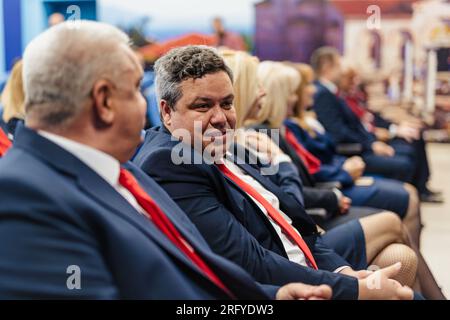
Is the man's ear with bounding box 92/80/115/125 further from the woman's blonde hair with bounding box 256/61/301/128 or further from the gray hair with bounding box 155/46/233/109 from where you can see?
the woman's blonde hair with bounding box 256/61/301/128

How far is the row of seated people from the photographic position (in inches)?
45.5

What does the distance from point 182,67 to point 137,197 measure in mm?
580

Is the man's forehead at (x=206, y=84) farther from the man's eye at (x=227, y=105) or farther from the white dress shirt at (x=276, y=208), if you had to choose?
the white dress shirt at (x=276, y=208)

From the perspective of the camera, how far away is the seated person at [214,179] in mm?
1761

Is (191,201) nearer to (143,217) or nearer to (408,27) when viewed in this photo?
(143,217)

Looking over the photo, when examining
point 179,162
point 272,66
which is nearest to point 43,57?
point 179,162

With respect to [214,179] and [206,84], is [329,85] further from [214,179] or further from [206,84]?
[214,179]

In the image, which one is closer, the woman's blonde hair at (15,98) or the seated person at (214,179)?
the seated person at (214,179)

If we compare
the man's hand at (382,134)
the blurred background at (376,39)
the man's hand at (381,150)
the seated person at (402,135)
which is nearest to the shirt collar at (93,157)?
the man's hand at (381,150)

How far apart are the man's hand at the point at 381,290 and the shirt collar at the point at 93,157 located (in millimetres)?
790

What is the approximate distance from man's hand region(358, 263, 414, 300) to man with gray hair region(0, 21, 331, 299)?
0.52 m

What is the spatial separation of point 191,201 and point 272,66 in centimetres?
214

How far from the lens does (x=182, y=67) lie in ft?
6.18

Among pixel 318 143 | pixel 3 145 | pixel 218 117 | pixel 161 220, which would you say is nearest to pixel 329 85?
pixel 318 143
